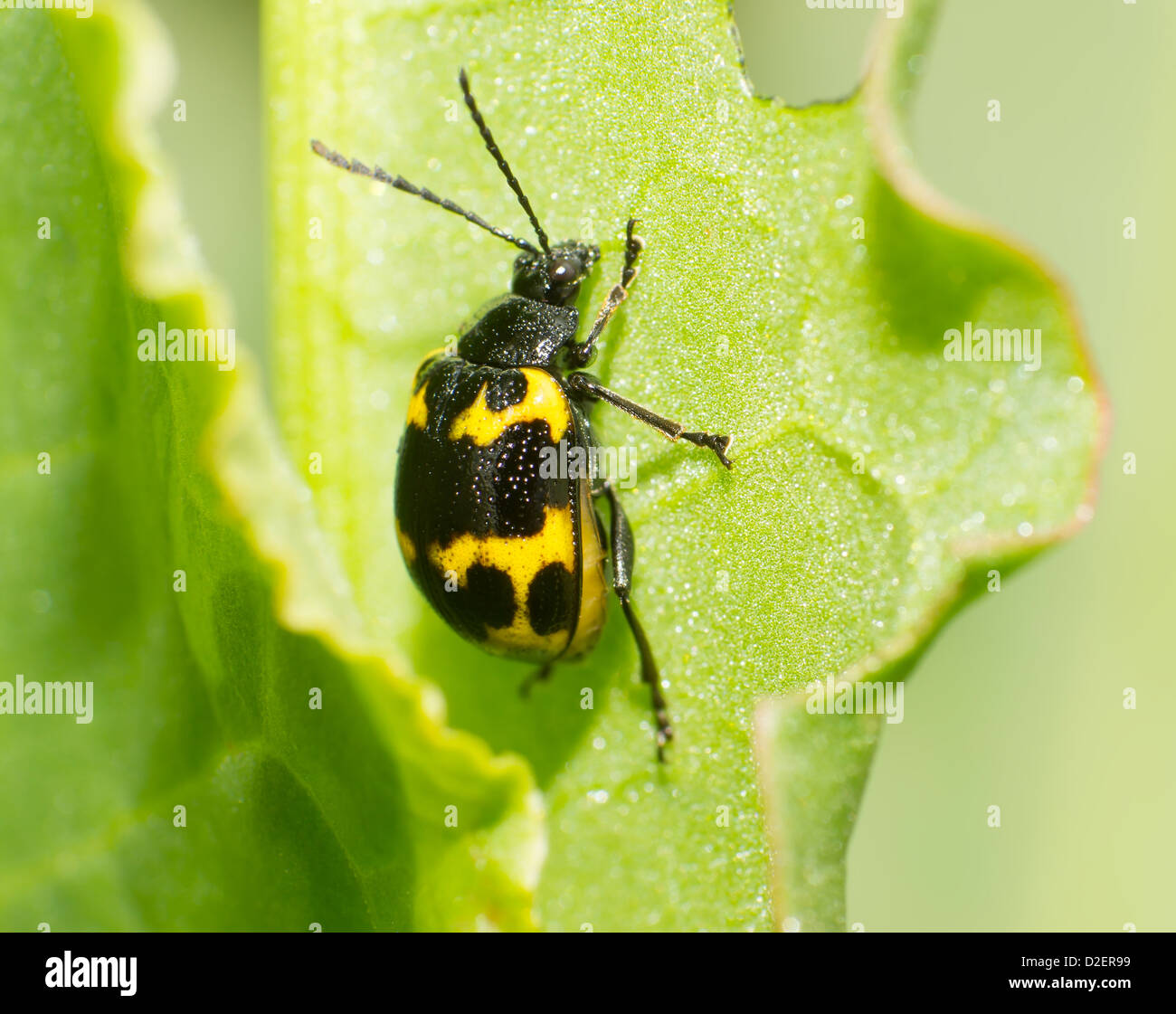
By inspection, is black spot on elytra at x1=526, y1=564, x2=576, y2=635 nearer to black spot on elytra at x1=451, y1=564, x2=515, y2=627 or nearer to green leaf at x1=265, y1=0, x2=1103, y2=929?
black spot on elytra at x1=451, y1=564, x2=515, y2=627

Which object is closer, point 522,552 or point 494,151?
point 494,151

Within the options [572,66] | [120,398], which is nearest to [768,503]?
[572,66]

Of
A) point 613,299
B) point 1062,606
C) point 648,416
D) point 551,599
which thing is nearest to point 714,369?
point 648,416
